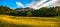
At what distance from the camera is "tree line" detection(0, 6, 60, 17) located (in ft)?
9.78

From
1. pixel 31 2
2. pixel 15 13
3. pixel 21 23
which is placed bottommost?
pixel 21 23

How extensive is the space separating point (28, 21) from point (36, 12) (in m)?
0.26

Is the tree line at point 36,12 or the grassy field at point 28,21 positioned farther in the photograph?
the tree line at point 36,12

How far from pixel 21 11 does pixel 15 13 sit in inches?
5.3

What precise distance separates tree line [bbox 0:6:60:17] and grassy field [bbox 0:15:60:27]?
0.08 metres

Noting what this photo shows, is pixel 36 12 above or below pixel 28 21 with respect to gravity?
above

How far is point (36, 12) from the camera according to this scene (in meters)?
3.01

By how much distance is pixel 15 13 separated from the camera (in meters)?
3.05

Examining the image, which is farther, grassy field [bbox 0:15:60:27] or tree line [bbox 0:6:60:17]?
tree line [bbox 0:6:60:17]

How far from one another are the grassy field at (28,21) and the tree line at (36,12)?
80 millimetres

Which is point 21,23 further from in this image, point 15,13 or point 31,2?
point 31,2

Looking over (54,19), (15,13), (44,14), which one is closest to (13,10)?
(15,13)

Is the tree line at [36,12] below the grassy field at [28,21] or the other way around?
the other way around

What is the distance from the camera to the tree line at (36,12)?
2982mm
